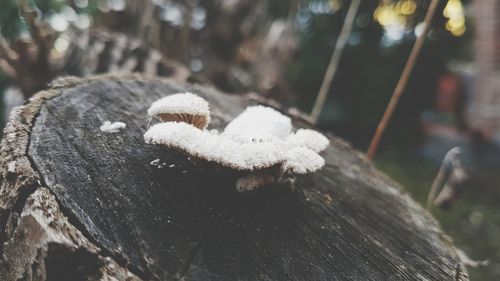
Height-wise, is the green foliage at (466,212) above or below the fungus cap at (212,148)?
below

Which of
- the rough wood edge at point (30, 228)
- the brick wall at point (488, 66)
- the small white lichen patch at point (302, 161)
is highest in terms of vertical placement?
the brick wall at point (488, 66)

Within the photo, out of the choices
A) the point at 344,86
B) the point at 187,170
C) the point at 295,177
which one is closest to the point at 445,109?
the point at 344,86

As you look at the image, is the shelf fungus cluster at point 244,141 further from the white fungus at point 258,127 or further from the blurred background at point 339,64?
the blurred background at point 339,64

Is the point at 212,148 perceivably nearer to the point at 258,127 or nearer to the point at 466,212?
the point at 258,127

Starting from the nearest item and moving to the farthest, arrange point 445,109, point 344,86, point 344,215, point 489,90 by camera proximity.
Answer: point 344,215, point 489,90, point 445,109, point 344,86

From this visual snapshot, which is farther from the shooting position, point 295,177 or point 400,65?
point 400,65

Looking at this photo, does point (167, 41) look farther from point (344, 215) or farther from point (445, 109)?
point (445, 109)

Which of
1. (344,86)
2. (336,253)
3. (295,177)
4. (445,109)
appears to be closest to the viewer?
(336,253)

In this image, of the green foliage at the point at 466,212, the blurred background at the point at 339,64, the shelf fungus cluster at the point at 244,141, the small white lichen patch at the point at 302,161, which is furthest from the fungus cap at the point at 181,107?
the green foliage at the point at 466,212

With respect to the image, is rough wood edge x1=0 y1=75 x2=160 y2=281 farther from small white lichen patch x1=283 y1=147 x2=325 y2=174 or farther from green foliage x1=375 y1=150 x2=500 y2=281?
green foliage x1=375 y1=150 x2=500 y2=281
